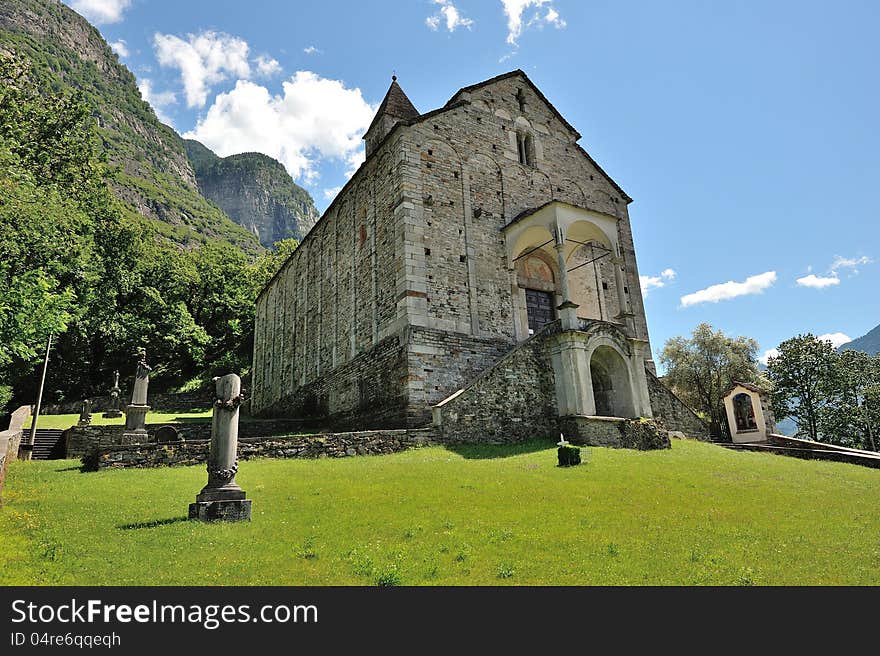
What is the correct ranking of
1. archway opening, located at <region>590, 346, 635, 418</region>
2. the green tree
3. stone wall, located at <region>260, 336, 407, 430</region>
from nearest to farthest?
stone wall, located at <region>260, 336, 407, 430</region> → archway opening, located at <region>590, 346, 635, 418</region> → the green tree

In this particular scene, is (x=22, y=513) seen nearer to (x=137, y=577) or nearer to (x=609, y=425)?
(x=137, y=577)

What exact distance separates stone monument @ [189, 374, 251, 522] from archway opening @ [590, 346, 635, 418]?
46.9 ft

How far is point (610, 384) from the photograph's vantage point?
65.2ft

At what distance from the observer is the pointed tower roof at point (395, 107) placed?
27250 mm

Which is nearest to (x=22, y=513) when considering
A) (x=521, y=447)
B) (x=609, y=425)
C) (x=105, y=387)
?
(x=521, y=447)

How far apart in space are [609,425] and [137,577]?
14.6m

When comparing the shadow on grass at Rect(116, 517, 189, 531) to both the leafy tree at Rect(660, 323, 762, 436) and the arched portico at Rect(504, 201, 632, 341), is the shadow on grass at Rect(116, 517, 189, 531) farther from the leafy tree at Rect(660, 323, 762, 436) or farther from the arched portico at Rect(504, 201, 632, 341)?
the leafy tree at Rect(660, 323, 762, 436)

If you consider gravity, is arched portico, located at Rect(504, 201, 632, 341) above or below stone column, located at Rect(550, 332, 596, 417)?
above

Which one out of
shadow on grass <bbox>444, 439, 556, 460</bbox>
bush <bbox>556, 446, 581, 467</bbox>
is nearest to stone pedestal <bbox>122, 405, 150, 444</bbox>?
shadow on grass <bbox>444, 439, 556, 460</bbox>

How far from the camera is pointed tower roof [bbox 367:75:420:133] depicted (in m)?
27.2

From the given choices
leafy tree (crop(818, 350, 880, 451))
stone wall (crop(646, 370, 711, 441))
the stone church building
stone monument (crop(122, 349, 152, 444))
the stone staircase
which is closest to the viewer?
stone monument (crop(122, 349, 152, 444))

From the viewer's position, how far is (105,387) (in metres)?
36.3

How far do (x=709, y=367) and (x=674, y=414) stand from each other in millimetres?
19112
